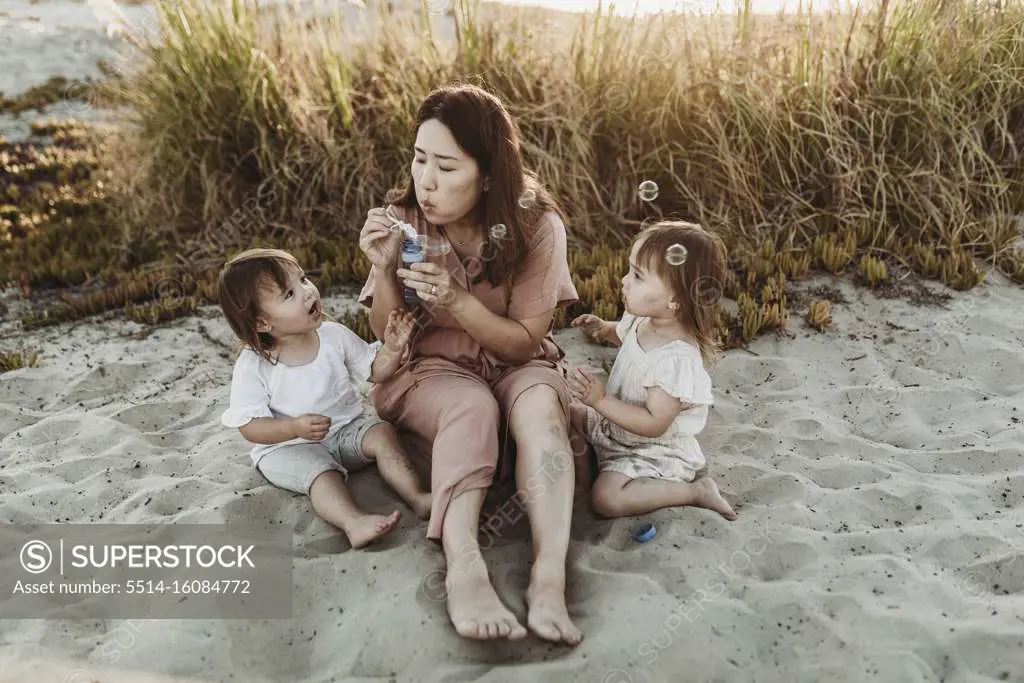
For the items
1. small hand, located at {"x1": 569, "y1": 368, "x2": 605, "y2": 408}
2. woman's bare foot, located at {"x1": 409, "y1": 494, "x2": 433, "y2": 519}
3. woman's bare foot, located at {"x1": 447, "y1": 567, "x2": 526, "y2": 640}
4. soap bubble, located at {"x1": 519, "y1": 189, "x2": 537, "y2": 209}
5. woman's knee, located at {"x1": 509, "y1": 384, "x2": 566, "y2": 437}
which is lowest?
woman's bare foot, located at {"x1": 409, "y1": 494, "x2": 433, "y2": 519}

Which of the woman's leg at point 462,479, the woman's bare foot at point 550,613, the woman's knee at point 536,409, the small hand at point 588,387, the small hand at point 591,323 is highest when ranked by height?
the small hand at point 588,387

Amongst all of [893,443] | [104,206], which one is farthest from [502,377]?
[104,206]

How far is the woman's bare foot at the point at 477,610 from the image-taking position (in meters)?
2.57

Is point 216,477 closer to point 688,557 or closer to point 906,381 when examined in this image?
point 688,557

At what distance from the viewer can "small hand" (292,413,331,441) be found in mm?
3162

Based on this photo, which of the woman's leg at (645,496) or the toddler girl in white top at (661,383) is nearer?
the toddler girl in white top at (661,383)

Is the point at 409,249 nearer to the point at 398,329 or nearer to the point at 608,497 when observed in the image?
the point at 398,329

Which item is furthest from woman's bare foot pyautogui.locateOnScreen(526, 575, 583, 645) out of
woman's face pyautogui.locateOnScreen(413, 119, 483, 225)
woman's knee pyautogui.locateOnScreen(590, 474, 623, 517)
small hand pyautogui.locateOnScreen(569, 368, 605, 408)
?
woman's face pyautogui.locateOnScreen(413, 119, 483, 225)

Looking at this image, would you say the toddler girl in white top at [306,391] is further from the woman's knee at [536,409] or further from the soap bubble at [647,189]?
the soap bubble at [647,189]

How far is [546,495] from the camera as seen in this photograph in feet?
9.60

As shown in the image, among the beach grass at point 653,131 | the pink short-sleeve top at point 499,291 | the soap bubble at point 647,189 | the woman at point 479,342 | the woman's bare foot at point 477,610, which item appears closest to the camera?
the woman's bare foot at point 477,610

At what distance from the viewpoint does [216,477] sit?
3672 millimetres

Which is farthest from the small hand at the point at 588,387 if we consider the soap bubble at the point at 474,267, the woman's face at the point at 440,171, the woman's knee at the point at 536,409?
the woman's face at the point at 440,171

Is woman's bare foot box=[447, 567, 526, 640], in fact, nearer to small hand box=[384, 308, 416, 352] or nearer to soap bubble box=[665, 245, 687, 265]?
small hand box=[384, 308, 416, 352]
